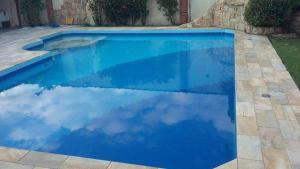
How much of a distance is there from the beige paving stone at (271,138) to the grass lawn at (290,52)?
2.07 m

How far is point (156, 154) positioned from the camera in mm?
4504

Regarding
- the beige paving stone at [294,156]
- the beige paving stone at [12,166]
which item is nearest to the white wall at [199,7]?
the beige paving stone at [294,156]

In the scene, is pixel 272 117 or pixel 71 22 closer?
pixel 272 117

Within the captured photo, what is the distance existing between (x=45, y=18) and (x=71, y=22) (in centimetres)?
157

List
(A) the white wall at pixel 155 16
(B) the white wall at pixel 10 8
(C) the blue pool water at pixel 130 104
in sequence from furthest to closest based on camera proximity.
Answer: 1. (B) the white wall at pixel 10 8
2. (A) the white wall at pixel 155 16
3. (C) the blue pool water at pixel 130 104

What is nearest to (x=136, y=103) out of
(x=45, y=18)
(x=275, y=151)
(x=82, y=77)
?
(x=82, y=77)

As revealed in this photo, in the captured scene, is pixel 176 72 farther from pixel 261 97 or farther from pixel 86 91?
pixel 261 97

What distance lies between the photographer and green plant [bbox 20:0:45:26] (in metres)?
15.5

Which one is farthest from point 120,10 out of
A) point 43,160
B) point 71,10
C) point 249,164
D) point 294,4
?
point 249,164

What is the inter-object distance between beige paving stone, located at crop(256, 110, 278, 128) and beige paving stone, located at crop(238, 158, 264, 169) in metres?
0.96

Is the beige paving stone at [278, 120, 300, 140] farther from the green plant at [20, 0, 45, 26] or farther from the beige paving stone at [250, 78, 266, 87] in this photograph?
the green plant at [20, 0, 45, 26]

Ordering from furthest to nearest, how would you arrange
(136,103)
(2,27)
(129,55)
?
1. (2,27)
2. (129,55)
3. (136,103)

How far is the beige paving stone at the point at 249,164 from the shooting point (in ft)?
11.8

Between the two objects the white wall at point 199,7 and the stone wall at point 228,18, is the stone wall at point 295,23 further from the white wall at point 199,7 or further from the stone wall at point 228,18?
the white wall at point 199,7
